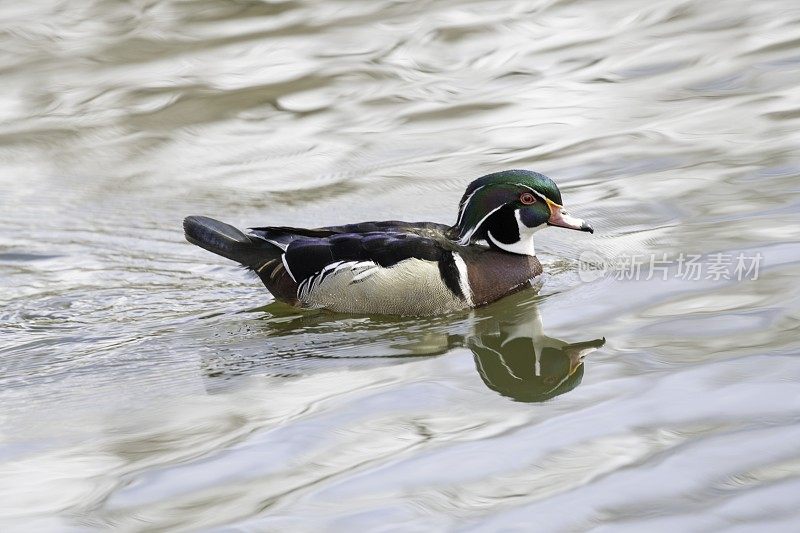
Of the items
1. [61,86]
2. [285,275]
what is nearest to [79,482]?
[285,275]

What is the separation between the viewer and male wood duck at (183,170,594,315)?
25.0 ft

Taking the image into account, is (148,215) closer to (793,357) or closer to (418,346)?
(418,346)

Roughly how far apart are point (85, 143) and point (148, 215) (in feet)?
6.67

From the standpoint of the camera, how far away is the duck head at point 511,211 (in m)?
7.89

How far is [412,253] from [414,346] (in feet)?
2.73

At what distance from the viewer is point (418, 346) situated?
700 cm

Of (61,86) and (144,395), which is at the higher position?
(61,86)

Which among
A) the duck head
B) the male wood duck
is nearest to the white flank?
the male wood duck

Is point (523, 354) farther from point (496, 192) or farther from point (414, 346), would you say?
point (496, 192)

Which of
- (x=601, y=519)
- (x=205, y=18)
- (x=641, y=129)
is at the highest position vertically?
(x=205, y=18)

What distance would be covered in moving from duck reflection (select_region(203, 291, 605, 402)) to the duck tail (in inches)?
14.4

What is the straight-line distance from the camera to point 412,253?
766 centimetres

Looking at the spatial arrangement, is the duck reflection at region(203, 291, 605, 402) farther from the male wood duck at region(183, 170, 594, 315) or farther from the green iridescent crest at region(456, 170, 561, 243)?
the green iridescent crest at region(456, 170, 561, 243)

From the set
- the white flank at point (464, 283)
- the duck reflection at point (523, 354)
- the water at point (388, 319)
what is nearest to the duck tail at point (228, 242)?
the water at point (388, 319)
